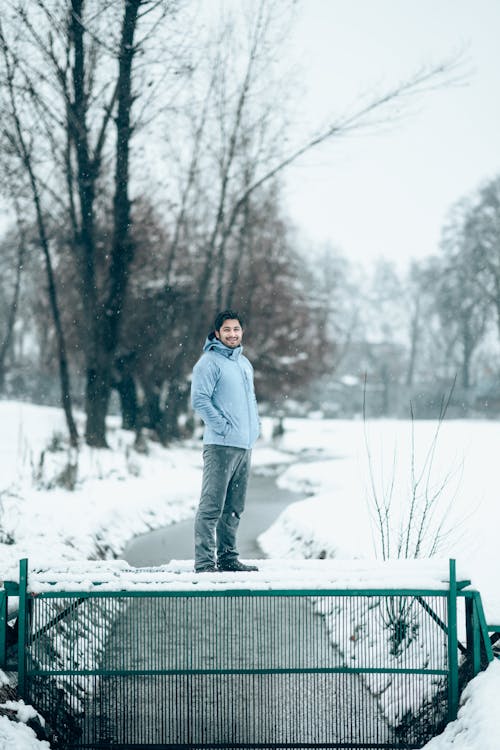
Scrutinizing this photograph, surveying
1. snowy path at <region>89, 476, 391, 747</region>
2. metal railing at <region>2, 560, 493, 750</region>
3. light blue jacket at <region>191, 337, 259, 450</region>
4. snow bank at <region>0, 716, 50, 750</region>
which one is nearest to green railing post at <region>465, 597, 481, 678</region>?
metal railing at <region>2, 560, 493, 750</region>

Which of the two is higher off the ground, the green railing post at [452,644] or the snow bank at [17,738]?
the green railing post at [452,644]

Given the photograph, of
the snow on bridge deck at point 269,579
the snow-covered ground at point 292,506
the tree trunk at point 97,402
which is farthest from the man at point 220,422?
the tree trunk at point 97,402

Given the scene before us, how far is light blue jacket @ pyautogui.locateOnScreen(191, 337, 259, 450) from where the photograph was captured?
598cm

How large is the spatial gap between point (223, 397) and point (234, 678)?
1.82 metres

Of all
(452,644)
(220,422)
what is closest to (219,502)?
(220,422)

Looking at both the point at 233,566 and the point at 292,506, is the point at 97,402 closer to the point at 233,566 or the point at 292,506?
the point at 292,506

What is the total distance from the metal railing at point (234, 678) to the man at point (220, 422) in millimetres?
474

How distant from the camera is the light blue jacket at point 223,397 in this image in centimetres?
598

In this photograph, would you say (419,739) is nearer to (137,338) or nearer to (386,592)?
(386,592)

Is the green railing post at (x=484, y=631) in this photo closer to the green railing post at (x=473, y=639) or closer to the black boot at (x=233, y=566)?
the green railing post at (x=473, y=639)

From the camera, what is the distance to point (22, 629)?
516 centimetres

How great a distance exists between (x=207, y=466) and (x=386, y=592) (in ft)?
5.02

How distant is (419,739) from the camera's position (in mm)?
5191

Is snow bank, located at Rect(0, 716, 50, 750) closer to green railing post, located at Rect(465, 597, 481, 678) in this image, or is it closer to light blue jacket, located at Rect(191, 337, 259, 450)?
light blue jacket, located at Rect(191, 337, 259, 450)
